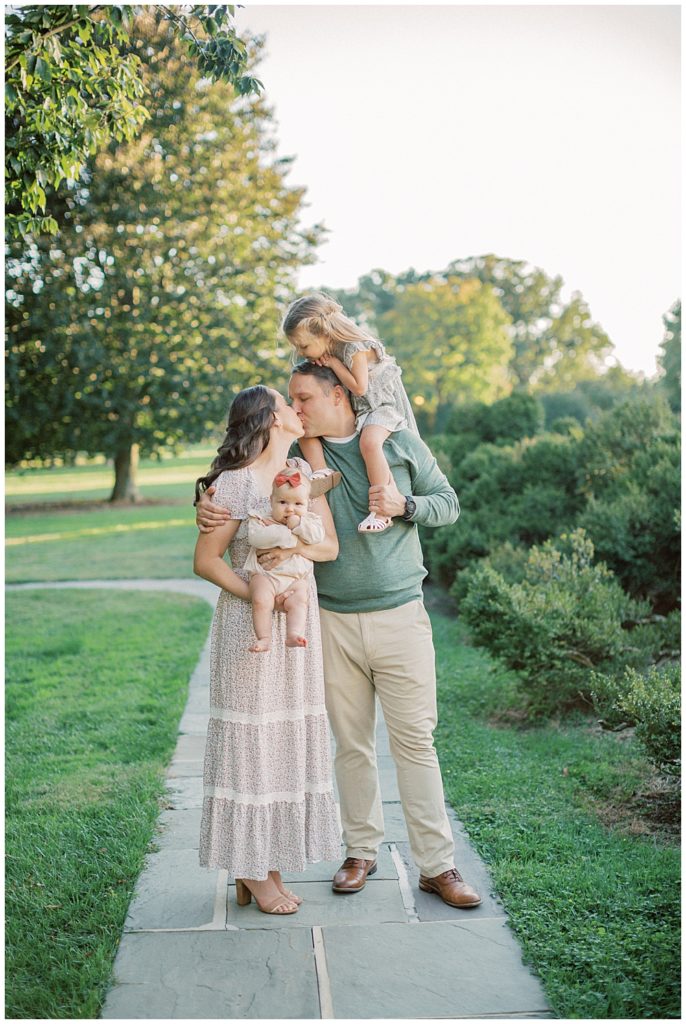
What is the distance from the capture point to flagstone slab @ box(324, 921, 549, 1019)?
250 cm

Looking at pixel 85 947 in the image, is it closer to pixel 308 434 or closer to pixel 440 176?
pixel 308 434

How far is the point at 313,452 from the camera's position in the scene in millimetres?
3146

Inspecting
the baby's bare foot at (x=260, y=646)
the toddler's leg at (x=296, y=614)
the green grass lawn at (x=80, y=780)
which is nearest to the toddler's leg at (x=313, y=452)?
the toddler's leg at (x=296, y=614)

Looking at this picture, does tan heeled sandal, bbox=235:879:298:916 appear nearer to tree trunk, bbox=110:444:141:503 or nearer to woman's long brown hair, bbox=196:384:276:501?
woman's long brown hair, bbox=196:384:276:501

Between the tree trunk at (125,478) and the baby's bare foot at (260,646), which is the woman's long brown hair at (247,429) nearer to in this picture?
the baby's bare foot at (260,646)

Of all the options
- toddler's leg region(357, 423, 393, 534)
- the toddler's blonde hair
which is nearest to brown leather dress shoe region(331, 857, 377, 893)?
toddler's leg region(357, 423, 393, 534)

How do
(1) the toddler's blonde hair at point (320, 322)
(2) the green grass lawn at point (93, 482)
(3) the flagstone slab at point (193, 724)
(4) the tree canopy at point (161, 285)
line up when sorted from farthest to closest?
(2) the green grass lawn at point (93, 482)
(4) the tree canopy at point (161, 285)
(3) the flagstone slab at point (193, 724)
(1) the toddler's blonde hair at point (320, 322)

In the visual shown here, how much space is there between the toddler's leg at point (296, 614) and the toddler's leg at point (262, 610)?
60 mm

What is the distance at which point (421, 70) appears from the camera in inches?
163

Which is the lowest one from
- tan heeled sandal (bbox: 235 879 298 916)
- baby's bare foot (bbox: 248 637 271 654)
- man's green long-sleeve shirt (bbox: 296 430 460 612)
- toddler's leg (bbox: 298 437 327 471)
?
tan heeled sandal (bbox: 235 879 298 916)

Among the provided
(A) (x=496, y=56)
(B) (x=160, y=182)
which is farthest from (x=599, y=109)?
(B) (x=160, y=182)

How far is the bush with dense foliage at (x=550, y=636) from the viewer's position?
201 inches

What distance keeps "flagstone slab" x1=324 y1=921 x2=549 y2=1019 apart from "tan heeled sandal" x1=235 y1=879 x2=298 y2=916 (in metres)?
0.19

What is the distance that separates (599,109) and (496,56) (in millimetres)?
722
